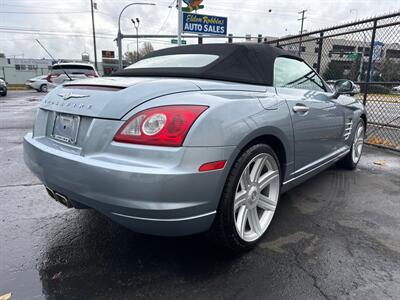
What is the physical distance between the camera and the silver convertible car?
1773 millimetres

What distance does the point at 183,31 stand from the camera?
1424cm

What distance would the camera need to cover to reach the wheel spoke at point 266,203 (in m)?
2.53

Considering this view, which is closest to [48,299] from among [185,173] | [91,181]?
[91,181]

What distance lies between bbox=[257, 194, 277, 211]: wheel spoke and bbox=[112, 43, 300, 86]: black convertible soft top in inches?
37.1

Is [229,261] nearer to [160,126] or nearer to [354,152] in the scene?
[160,126]

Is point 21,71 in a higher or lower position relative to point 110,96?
→ lower

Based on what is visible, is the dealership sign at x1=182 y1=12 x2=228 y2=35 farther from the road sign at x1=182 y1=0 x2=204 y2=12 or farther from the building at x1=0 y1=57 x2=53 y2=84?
the building at x1=0 y1=57 x2=53 y2=84

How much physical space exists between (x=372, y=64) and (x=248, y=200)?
5477mm

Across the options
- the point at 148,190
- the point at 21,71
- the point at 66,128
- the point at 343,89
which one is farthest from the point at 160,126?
the point at 21,71

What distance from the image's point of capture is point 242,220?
2268mm

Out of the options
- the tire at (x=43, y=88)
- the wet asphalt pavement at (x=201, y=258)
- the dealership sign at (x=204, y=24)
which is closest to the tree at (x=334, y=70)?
the wet asphalt pavement at (x=201, y=258)

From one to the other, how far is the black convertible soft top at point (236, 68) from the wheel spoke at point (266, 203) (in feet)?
3.09

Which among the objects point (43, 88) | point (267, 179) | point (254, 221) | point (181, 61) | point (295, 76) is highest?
point (181, 61)

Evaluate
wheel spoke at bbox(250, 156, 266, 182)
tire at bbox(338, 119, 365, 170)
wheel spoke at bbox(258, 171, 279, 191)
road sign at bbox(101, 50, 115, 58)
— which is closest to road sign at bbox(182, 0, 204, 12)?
tire at bbox(338, 119, 365, 170)
